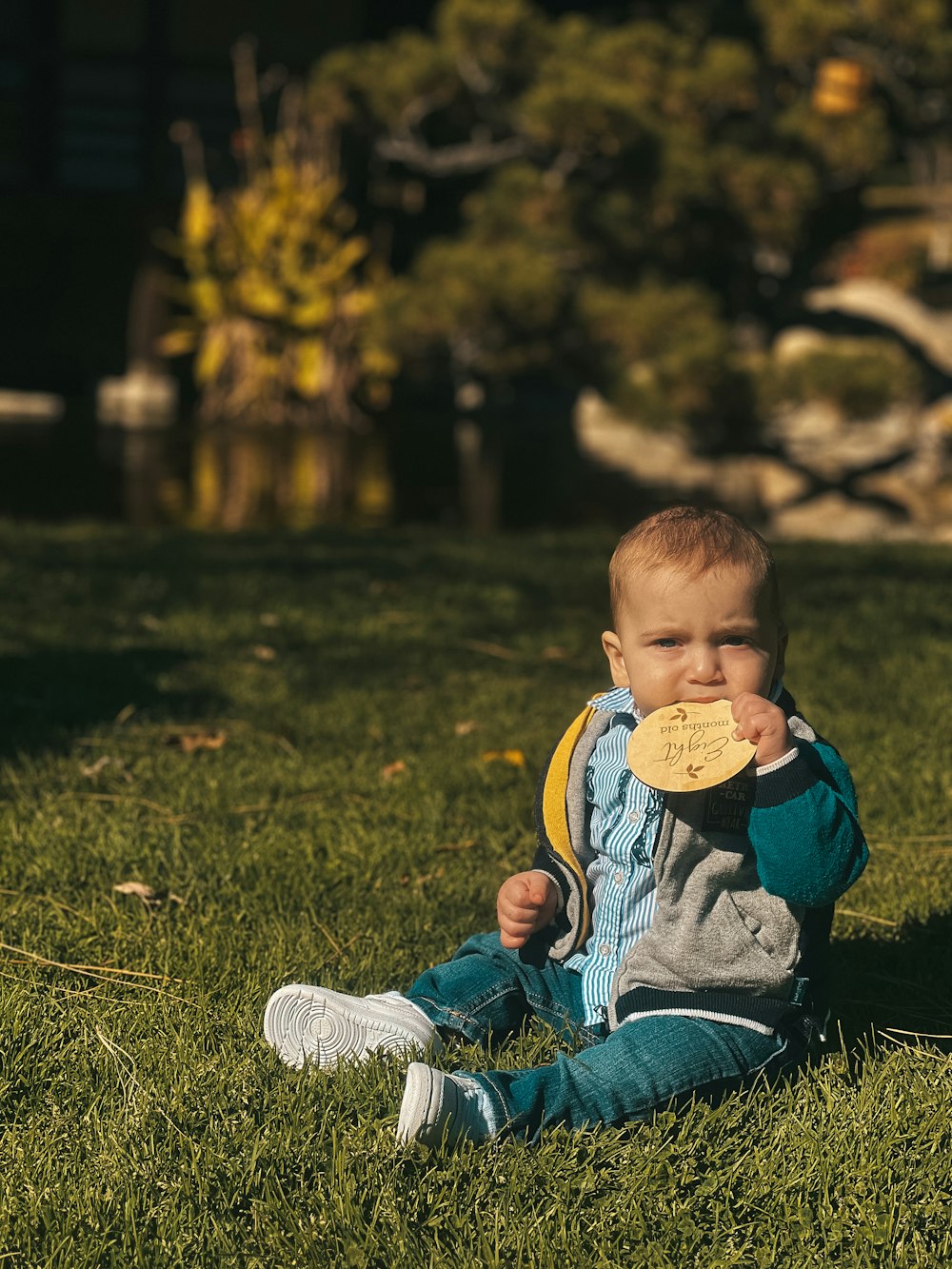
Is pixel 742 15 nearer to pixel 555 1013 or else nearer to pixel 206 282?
pixel 206 282

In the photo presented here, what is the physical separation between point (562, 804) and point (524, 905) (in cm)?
16

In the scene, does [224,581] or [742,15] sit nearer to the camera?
[224,581]

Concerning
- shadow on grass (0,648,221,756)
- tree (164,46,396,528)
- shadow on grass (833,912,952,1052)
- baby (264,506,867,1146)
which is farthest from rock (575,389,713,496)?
baby (264,506,867,1146)

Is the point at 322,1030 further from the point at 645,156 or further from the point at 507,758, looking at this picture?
the point at 645,156

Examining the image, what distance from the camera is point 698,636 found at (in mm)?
2105

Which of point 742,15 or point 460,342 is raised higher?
point 742,15

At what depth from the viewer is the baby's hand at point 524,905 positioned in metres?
2.22

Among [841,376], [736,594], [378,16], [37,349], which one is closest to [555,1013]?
[736,594]

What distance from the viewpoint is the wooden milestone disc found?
6.63 ft

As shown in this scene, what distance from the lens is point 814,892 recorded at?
204cm

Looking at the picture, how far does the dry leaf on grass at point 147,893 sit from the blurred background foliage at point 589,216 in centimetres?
633

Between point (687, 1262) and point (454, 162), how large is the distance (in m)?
11.2

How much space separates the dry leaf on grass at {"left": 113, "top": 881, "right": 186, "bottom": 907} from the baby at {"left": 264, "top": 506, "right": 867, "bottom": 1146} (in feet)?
2.28

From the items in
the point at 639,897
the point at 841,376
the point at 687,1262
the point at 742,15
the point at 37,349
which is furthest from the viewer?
the point at 37,349
